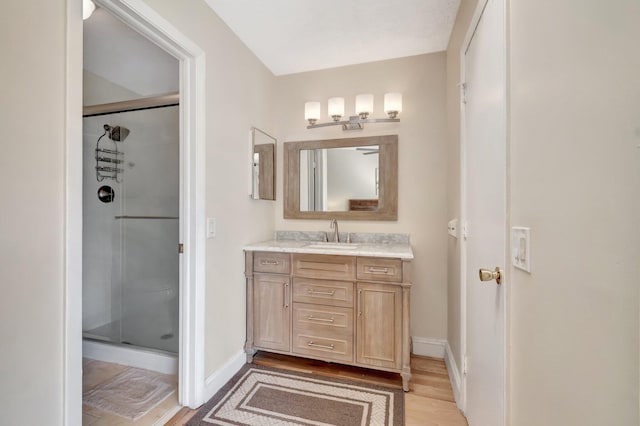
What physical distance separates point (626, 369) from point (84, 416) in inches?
93.1

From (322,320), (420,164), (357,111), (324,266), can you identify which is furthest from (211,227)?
(420,164)

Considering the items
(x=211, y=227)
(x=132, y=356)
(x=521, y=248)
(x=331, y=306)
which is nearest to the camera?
(x=521, y=248)

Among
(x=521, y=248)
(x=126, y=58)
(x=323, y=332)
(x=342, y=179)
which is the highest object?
(x=126, y=58)

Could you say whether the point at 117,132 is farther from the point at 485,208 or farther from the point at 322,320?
the point at 485,208

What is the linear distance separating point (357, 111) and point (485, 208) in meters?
1.51

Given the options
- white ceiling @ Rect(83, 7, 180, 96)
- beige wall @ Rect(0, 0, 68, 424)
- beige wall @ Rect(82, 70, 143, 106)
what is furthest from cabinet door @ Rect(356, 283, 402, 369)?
beige wall @ Rect(82, 70, 143, 106)

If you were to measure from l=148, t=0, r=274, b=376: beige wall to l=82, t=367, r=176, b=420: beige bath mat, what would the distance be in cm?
38

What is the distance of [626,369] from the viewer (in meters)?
0.44

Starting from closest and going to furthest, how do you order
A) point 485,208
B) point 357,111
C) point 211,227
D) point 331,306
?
point 485,208 → point 211,227 → point 331,306 → point 357,111

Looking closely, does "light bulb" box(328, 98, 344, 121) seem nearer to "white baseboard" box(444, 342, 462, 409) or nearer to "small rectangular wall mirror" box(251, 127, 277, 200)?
"small rectangular wall mirror" box(251, 127, 277, 200)

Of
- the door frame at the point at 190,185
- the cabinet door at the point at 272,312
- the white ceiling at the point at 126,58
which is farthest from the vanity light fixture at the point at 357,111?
the cabinet door at the point at 272,312

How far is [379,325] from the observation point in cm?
195

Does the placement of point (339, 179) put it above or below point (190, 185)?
above

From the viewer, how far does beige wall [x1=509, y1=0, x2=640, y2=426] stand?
1.46ft
